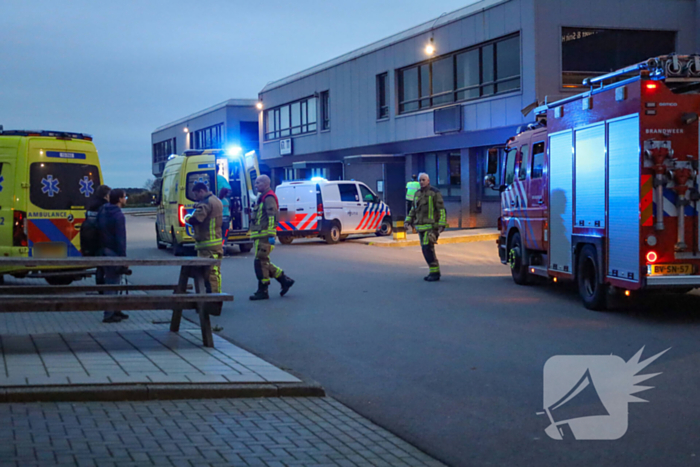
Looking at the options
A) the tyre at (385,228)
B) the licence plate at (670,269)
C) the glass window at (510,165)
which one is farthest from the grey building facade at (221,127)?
the licence plate at (670,269)

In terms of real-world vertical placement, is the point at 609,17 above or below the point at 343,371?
above

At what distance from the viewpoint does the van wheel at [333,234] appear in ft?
82.8

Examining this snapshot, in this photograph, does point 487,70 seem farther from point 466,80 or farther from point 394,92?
point 394,92

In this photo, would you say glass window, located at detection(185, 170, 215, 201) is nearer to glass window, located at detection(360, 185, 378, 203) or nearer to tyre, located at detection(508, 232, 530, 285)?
glass window, located at detection(360, 185, 378, 203)

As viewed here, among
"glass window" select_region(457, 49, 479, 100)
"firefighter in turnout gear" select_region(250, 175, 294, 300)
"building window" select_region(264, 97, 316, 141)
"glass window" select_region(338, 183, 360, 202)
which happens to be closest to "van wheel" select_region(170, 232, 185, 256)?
"glass window" select_region(338, 183, 360, 202)

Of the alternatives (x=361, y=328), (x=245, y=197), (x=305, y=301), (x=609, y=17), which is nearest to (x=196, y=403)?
(x=361, y=328)

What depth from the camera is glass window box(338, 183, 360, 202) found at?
2566 centimetres

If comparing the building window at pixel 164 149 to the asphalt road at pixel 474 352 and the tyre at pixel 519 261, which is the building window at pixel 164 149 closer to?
the asphalt road at pixel 474 352

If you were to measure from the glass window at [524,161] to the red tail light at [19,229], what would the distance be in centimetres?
860

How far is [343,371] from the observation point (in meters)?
7.44

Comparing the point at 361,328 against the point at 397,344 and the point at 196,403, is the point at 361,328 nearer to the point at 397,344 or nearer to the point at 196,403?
the point at 397,344

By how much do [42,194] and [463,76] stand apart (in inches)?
790

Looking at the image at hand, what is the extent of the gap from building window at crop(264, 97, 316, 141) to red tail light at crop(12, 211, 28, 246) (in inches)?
1195

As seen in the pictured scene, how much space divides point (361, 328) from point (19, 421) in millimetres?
5048
